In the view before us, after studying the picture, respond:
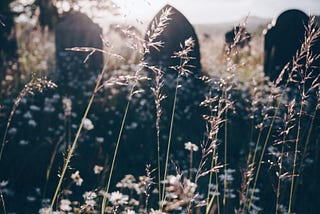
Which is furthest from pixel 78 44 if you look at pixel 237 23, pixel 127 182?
pixel 237 23

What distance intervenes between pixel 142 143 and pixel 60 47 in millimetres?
4206

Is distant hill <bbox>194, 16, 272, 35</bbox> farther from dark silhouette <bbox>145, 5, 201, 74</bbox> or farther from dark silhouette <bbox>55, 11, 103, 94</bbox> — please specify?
dark silhouette <bbox>55, 11, 103, 94</bbox>

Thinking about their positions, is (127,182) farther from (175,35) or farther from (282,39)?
(282,39)

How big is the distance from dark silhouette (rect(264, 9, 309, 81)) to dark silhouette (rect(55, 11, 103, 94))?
2.88m

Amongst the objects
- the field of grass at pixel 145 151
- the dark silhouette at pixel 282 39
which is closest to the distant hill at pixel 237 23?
the dark silhouette at pixel 282 39

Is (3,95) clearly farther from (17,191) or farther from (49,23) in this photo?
(49,23)

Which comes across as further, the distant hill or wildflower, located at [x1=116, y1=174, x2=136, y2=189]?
the distant hill

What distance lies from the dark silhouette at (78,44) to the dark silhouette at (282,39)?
2878 mm

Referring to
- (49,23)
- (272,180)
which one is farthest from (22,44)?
(272,180)

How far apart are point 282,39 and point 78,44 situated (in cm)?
357

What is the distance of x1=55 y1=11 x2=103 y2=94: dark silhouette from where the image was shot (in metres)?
7.65

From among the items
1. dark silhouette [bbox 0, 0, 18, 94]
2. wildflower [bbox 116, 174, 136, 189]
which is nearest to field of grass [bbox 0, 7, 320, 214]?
wildflower [bbox 116, 174, 136, 189]

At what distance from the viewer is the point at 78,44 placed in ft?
26.3

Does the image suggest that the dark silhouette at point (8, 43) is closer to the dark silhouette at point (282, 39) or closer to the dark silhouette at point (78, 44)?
the dark silhouette at point (78, 44)
